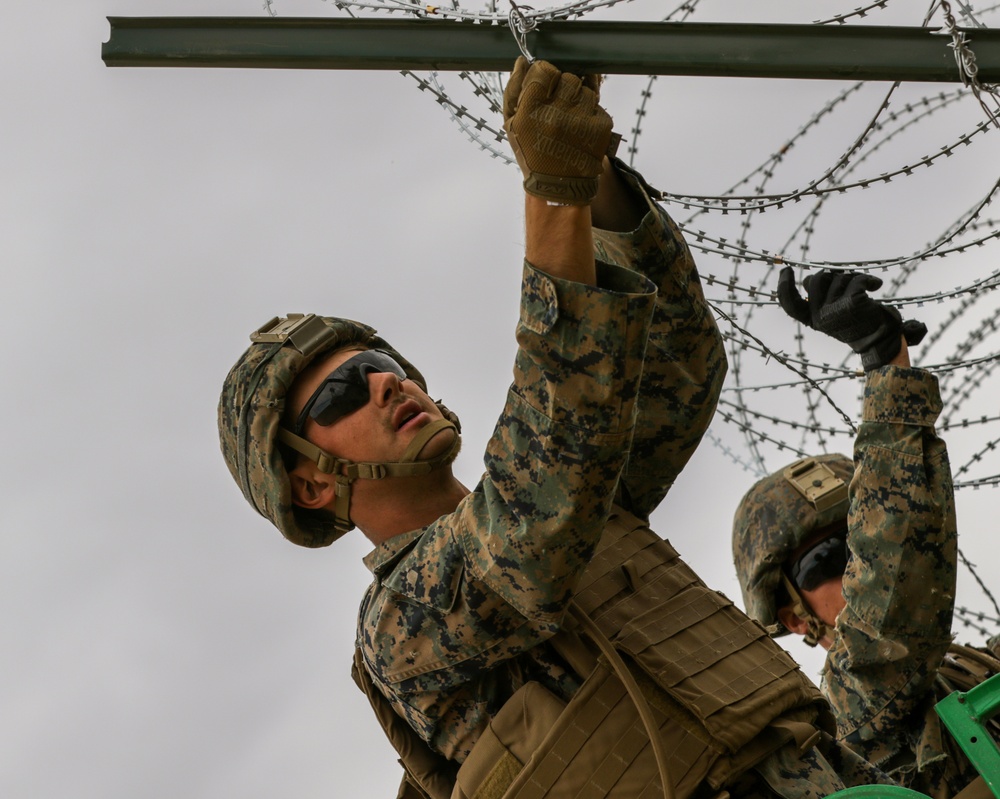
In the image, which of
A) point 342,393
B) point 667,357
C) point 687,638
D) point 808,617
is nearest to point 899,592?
point 808,617

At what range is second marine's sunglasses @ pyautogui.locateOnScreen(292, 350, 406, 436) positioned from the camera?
4.98m

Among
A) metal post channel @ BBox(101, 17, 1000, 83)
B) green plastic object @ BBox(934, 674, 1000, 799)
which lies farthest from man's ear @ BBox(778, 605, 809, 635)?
metal post channel @ BBox(101, 17, 1000, 83)

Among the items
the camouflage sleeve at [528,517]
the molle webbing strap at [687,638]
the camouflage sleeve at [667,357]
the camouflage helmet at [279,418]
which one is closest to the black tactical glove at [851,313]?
the camouflage sleeve at [667,357]

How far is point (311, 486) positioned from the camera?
5137mm

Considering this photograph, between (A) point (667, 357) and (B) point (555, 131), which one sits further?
(A) point (667, 357)

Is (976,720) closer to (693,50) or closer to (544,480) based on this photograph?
(544,480)

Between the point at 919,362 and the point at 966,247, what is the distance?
152 cm

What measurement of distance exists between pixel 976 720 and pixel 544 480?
1.59 meters

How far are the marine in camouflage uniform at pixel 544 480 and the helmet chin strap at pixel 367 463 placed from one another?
41 millimetres

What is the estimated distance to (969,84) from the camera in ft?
13.1

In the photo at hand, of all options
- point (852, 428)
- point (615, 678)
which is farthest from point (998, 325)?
point (615, 678)

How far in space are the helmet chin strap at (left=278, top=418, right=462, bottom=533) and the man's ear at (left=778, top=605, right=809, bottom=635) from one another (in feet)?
7.26

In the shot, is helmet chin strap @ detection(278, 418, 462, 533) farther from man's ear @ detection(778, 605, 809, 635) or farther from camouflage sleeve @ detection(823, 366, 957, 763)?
man's ear @ detection(778, 605, 809, 635)

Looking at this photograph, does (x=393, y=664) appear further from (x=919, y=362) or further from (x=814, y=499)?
(x=919, y=362)
